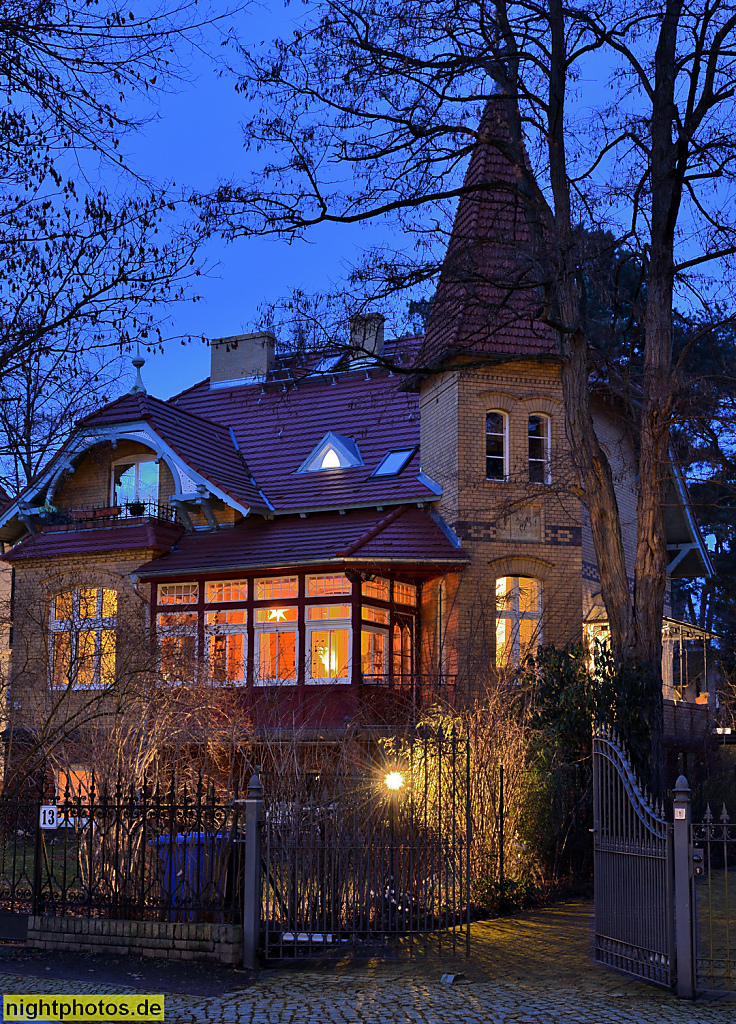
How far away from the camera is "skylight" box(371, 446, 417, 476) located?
80.5 ft

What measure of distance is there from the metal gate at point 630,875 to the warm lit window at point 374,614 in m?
11.4

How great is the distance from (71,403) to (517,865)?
28.0 ft

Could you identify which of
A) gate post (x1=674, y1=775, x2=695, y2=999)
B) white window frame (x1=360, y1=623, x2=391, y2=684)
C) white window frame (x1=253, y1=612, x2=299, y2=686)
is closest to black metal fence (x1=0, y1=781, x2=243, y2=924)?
gate post (x1=674, y1=775, x2=695, y2=999)

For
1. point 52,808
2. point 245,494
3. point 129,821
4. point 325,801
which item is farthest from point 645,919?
point 245,494

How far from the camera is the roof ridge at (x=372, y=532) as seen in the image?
21203mm

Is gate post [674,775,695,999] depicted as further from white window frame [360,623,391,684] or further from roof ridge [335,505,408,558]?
roof ridge [335,505,408,558]

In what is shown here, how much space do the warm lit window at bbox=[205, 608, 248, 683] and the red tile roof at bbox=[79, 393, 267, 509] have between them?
236 centimetres

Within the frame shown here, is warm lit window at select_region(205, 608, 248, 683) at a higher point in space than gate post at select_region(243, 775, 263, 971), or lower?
higher

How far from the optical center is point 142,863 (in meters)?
11.2

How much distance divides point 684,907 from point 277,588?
1474 centimetres

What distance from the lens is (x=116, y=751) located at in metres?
12.9

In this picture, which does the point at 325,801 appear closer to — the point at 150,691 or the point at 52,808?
the point at 52,808

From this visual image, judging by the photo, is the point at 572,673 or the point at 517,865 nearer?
the point at 517,865

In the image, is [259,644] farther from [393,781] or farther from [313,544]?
[393,781]
